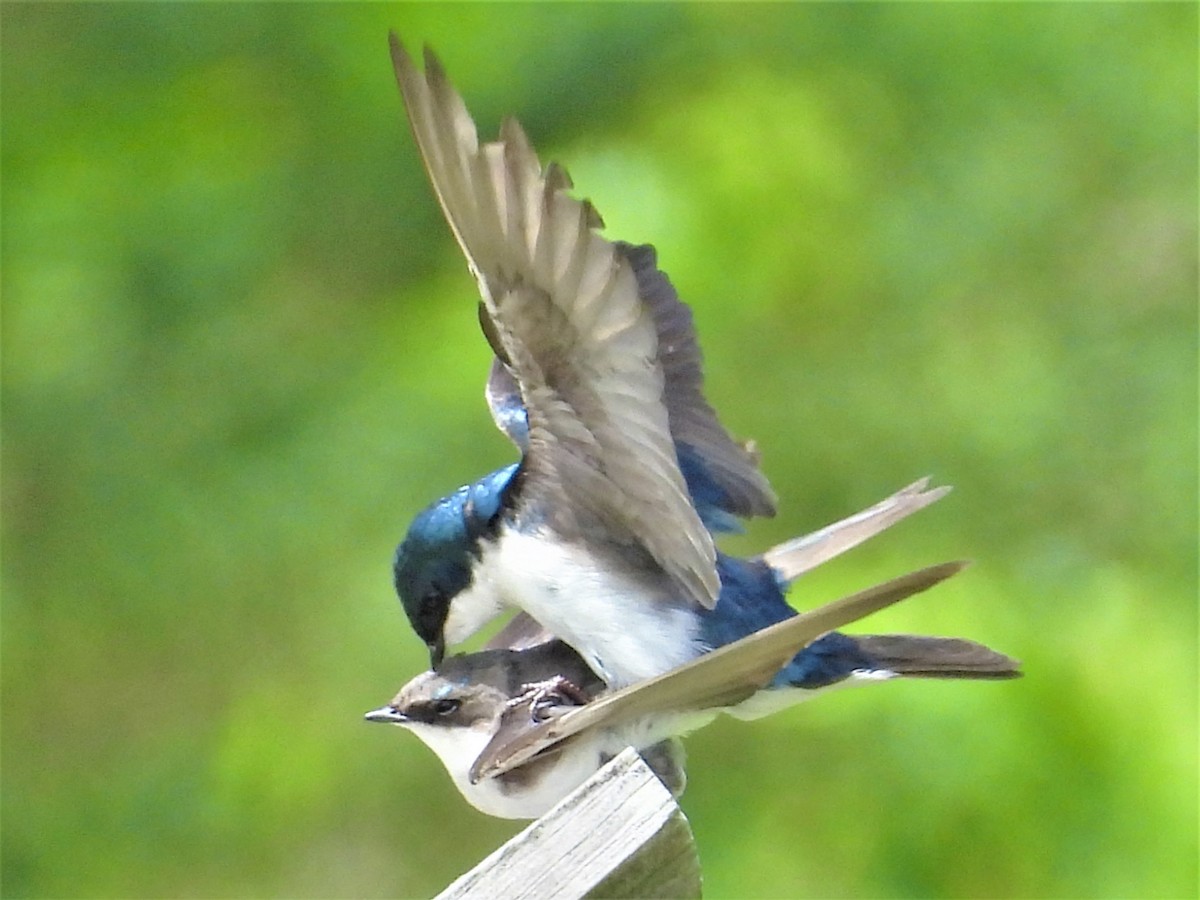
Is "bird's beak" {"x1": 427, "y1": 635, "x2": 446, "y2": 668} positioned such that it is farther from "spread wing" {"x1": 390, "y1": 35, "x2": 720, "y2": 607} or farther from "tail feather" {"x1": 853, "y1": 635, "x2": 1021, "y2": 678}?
"tail feather" {"x1": 853, "y1": 635, "x2": 1021, "y2": 678}

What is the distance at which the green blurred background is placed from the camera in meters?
2.60

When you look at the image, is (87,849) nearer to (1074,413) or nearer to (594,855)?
(1074,413)

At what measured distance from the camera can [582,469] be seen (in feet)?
3.82

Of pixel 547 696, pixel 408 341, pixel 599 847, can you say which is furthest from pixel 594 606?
pixel 408 341

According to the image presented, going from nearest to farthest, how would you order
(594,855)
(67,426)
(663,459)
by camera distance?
1. (594,855)
2. (663,459)
3. (67,426)

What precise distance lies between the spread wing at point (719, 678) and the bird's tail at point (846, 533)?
24 cm

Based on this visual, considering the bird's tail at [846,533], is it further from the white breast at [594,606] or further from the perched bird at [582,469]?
the white breast at [594,606]

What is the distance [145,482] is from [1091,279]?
1604 millimetres

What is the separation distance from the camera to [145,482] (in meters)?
2.81

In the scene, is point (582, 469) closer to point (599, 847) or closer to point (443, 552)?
point (443, 552)

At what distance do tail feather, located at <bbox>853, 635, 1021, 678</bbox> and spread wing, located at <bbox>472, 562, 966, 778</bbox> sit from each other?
0.18 metres

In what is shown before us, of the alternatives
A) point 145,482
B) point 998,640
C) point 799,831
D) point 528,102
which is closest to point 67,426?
point 145,482

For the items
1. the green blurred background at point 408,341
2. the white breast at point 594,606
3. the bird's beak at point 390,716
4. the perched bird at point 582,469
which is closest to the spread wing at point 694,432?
the perched bird at point 582,469

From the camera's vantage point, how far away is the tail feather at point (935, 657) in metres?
1.17
